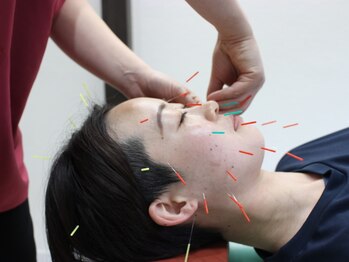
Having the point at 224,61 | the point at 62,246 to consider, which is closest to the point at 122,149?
the point at 62,246

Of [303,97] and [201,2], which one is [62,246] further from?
[303,97]

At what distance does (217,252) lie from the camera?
1021mm

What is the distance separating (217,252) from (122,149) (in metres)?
0.35

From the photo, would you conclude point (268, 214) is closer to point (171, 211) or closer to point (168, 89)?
point (171, 211)

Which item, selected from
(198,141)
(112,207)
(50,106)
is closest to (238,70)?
(198,141)

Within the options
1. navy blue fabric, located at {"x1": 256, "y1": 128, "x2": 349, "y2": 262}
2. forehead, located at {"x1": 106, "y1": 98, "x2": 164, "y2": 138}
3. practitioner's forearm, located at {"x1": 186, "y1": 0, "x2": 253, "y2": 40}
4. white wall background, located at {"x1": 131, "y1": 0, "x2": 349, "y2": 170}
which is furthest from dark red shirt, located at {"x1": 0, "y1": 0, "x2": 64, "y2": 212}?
white wall background, located at {"x1": 131, "y1": 0, "x2": 349, "y2": 170}

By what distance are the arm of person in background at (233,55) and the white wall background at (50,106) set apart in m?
0.80

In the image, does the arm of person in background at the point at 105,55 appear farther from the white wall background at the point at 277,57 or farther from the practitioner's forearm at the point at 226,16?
the white wall background at the point at 277,57

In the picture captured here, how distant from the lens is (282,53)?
1.78 meters

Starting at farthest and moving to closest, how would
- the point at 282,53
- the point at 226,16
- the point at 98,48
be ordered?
the point at 282,53 < the point at 98,48 < the point at 226,16

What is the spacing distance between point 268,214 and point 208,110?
0.31m

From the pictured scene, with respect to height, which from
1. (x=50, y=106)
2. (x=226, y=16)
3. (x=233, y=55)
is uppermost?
(x=226, y=16)

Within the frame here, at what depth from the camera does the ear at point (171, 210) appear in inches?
38.8

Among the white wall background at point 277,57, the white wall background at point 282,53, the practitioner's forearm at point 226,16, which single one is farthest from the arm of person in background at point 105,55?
the white wall background at point 282,53
